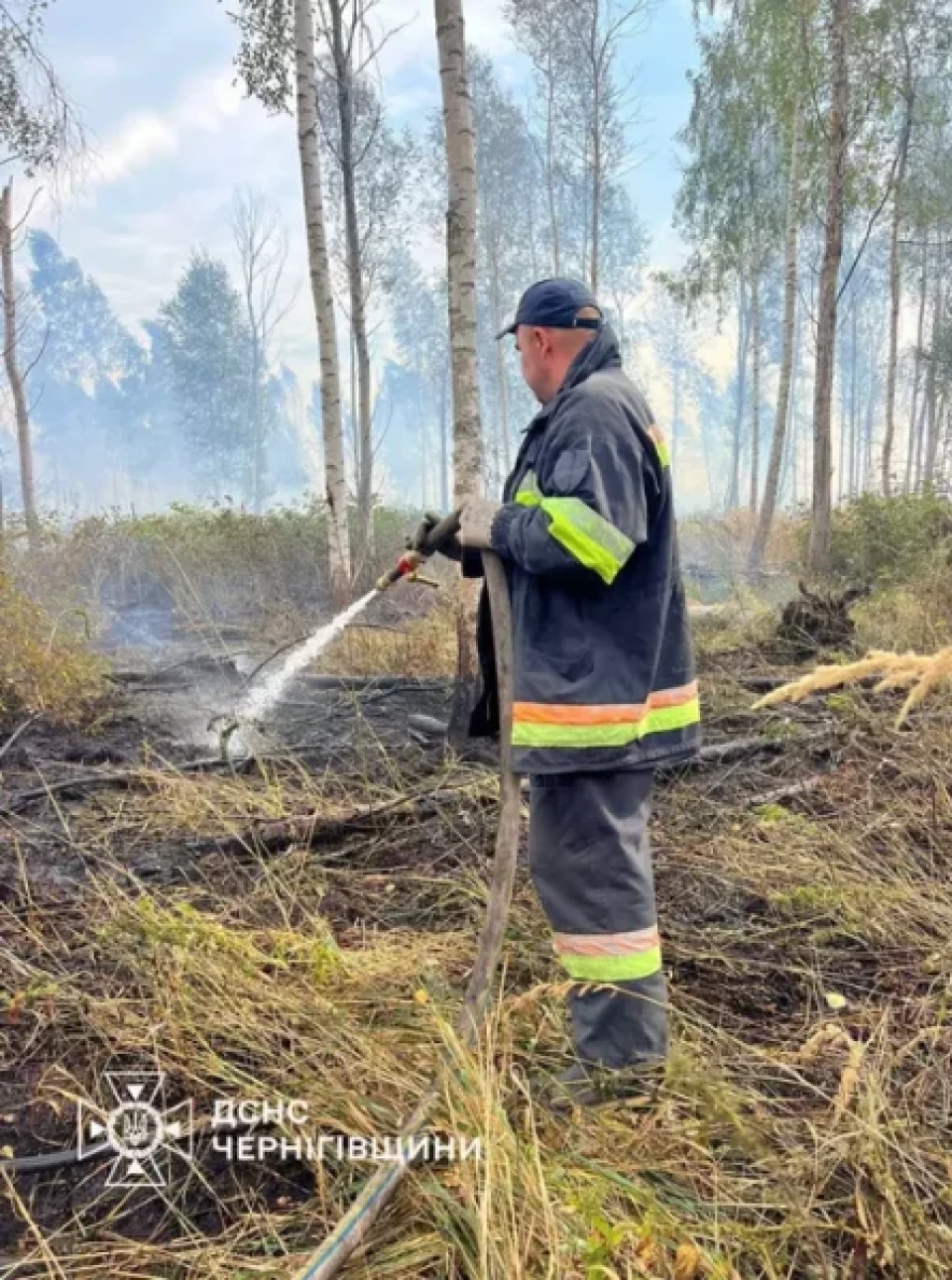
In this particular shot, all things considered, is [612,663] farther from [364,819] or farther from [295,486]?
[295,486]

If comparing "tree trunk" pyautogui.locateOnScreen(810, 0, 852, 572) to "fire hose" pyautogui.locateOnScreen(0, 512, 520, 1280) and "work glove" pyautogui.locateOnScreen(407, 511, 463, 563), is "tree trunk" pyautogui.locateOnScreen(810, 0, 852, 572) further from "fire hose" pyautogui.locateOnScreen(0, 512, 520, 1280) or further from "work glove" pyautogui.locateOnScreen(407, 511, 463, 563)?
"fire hose" pyautogui.locateOnScreen(0, 512, 520, 1280)

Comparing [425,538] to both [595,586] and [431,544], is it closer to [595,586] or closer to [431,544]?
[431,544]

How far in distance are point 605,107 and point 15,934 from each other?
92.0ft

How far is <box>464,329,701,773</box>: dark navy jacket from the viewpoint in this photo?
181cm

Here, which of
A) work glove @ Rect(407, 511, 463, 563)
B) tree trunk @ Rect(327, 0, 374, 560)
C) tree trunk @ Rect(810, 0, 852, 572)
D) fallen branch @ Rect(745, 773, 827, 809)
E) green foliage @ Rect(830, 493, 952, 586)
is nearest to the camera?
work glove @ Rect(407, 511, 463, 563)

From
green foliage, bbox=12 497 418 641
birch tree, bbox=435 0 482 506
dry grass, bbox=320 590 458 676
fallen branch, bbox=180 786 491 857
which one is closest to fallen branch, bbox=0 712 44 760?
fallen branch, bbox=180 786 491 857

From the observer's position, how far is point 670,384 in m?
73.8

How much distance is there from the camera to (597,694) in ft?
6.15

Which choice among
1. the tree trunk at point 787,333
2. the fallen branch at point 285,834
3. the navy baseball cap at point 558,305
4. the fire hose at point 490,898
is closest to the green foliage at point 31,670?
the fallen branch at point 285,834

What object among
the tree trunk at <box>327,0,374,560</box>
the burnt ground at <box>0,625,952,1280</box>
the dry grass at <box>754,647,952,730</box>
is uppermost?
the tree trunk at <box>327,0,374,560</box>

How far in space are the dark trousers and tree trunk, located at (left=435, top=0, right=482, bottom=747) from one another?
9.56ft

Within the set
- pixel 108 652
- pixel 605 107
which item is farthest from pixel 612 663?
pixel 605 107

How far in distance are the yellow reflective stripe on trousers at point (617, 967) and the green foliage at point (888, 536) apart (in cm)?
820

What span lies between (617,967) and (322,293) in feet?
28.7
